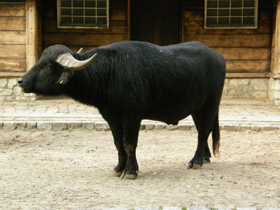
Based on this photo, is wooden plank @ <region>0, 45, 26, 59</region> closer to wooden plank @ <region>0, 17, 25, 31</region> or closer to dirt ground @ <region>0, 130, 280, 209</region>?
wooden plank @ <region>0, 17, 25, 31</region>

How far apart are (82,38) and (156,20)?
88.6 inches

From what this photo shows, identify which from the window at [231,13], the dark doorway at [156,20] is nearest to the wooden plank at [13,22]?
the dark doorway at [156,20]

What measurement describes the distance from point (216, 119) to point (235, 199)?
1.97 metres

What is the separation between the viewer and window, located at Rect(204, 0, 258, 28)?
A: 43.2 feet

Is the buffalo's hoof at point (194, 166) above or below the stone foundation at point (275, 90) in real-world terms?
below

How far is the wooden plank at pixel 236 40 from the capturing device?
13359mm

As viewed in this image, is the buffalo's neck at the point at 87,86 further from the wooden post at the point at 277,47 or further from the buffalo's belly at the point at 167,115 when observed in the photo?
the wooden post at the point at 277,47

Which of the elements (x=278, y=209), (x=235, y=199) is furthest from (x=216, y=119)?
(x=278, y=209)

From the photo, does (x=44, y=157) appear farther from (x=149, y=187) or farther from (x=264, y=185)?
(x=264, y=185)

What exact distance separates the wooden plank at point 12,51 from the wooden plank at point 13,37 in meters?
0.13

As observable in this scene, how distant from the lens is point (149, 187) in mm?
5516

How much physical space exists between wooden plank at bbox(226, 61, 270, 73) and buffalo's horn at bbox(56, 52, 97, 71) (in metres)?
8.59

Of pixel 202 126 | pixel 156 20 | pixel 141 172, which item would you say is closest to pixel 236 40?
pixel 156 20

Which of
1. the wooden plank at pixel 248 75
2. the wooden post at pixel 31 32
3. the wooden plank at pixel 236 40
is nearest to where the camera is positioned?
the wooden post at pixel 31 32
